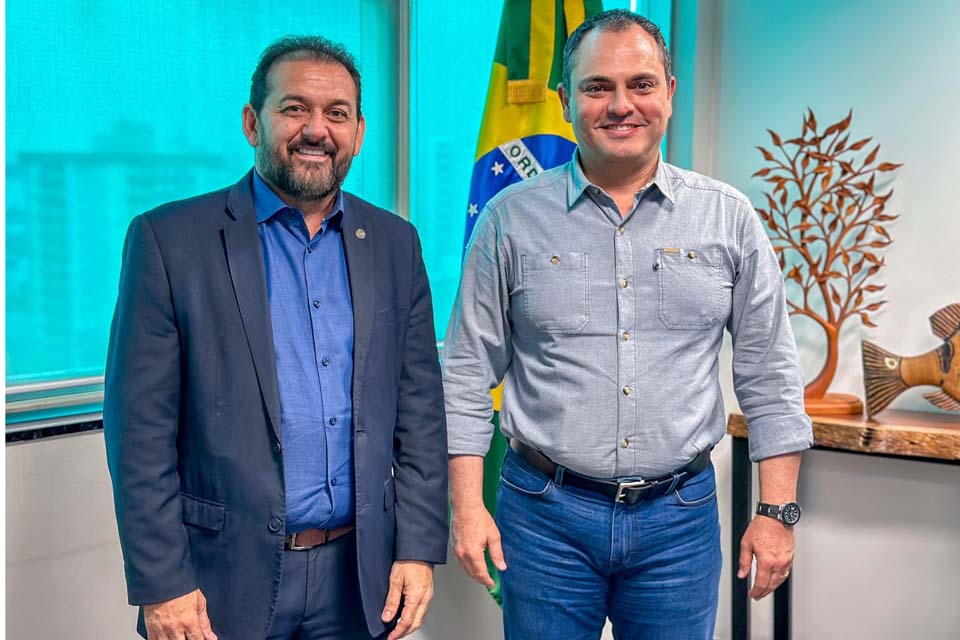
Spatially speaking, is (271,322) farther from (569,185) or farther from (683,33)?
(683,33)

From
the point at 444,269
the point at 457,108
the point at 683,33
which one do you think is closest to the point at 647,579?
the point at 444,269

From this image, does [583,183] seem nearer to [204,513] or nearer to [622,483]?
[622,483]

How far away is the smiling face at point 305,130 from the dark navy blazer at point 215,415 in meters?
0.07

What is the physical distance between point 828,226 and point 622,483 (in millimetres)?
1569

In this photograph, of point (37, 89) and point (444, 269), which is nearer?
point (37, 89)

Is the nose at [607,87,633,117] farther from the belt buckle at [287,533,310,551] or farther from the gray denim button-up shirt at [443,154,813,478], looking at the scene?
the belt buckle at [287,533,310,551]

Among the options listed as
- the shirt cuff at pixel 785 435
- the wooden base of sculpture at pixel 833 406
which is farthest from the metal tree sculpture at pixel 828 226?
the shirt cuff at pixel 785 435

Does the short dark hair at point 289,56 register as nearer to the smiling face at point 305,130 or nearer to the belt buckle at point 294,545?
the smiling face at point 305,130

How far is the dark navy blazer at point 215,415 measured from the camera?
1.34 metres

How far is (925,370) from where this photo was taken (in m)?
2.57

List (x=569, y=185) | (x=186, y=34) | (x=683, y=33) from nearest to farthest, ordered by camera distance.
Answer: (x=569, y=185), (x=186, y=34), (x=683, y=33)

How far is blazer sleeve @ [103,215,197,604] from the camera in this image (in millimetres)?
1339

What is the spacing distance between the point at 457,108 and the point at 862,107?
3.98 ft

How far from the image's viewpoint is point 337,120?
1.54m
